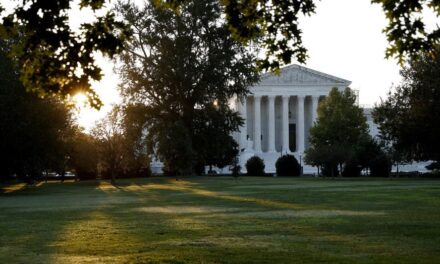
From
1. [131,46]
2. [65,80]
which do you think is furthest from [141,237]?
[131,46]

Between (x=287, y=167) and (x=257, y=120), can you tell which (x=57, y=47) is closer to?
(x=287, y=167)

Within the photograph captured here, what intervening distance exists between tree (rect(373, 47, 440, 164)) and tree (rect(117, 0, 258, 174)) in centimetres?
1591

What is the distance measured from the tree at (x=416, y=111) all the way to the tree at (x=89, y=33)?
169 feet

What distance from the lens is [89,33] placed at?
12250 mm

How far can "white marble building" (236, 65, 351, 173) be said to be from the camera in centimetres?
14162

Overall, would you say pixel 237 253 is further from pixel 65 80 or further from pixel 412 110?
pixel 412 110

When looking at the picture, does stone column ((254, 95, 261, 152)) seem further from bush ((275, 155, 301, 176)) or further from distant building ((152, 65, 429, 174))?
bush ((275, 155, 301, 176))

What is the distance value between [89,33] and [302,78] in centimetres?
13159

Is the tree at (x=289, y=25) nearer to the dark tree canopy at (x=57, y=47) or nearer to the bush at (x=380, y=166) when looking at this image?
the dark tree canopy at (x=57, y=47)

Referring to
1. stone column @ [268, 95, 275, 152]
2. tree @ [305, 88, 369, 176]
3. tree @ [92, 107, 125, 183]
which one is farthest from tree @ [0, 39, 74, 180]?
stone column @ [268, 95, 275, 152]

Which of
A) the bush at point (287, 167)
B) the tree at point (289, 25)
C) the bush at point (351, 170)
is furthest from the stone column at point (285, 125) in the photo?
the tree at point (289, 25)

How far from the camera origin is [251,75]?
202 ft

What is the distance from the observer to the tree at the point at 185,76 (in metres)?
61.4

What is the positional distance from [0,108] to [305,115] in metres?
103
